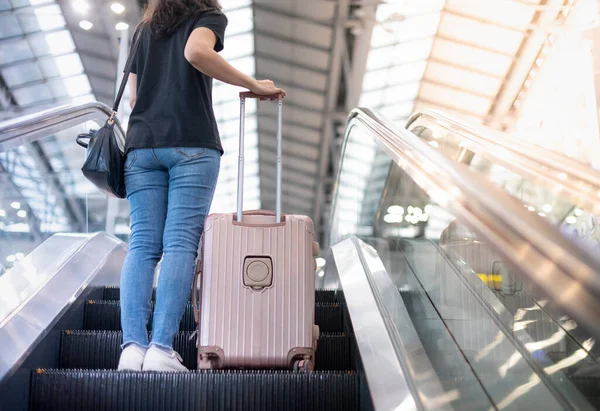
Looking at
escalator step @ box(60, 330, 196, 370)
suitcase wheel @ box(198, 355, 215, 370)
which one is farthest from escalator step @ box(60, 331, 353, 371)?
suitcase wheel @ box(198, 355, 215, 370)

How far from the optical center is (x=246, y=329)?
321 cm

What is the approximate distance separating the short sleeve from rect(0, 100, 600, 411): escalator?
32.2 inches

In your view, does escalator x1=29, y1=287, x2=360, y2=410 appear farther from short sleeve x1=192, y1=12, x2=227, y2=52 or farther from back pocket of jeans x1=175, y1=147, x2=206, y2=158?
short sleeve x1=192, y1=12, x2=227, y2=52

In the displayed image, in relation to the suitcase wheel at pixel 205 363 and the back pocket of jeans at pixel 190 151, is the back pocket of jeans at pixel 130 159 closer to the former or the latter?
the back pocket of jeans at pixel 190 151

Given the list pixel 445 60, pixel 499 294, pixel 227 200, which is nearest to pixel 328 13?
pixel 445 60

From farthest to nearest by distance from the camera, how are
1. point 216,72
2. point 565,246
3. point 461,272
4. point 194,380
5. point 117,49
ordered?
point 117,49, point 216,72, point 194,380, point 461,272, point 565,246

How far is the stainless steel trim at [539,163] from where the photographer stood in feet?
5.28

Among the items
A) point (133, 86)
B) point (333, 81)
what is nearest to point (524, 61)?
point (333, 81)

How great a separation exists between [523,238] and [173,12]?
2.21m

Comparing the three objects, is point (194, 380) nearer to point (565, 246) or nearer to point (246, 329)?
point (246, 329)

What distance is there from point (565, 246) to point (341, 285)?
2973 mm

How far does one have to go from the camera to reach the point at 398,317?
3068 mm

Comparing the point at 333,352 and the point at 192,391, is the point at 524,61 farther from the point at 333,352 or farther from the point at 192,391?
the point at 192,391

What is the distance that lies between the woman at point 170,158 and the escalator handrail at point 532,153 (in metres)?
0.91
